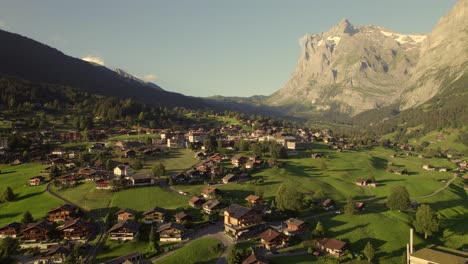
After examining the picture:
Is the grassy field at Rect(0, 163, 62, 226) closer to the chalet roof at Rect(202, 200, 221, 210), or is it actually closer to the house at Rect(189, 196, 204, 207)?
the house at Rect(189, 196, 204, 207)

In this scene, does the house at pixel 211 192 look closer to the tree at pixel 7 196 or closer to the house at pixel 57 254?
the house at pixel 57 254

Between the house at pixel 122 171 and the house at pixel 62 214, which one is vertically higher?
the house at pixel 122 171

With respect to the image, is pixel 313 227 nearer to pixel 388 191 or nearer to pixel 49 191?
pixel 388 191

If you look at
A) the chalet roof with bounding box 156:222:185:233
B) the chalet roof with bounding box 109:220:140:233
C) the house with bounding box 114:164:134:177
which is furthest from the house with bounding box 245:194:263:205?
the house with bounding box 114:164:134:177

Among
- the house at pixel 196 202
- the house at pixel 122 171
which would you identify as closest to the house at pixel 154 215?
the house at pixel 196 202

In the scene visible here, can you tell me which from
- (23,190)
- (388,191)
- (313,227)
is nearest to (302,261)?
(313,227)

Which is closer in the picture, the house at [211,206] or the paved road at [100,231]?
the paved road at [100,231]
